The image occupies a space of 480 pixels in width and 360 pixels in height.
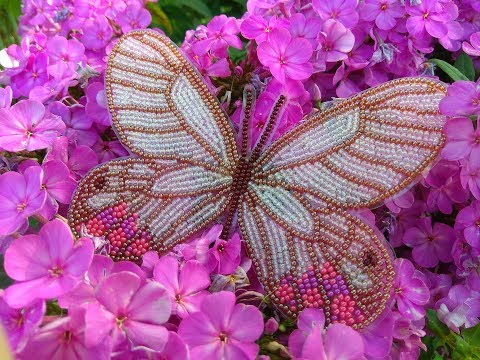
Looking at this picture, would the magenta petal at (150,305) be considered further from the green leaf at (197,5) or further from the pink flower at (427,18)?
the green leaf at (197,5)

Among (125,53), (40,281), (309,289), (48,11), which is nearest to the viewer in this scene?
(40,281)

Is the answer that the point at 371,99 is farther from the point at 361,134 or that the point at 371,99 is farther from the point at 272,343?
the point at 272,343

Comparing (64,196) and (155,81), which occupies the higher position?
(155,81)

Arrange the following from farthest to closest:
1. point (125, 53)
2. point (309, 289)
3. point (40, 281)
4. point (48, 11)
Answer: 1. point (48, 11)
2. point (125, 53)
3. point (309, 289)
4. point (40, 281)

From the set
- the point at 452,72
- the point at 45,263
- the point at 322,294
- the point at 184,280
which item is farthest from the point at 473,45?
the point at 45,263

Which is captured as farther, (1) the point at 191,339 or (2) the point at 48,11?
(2) the point at 48,11

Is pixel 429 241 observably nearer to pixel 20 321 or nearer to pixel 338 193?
pixel 338 193


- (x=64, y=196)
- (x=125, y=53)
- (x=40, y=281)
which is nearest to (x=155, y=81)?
(x=125, y=53)

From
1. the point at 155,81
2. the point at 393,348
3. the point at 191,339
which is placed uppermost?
the point at 155,81
